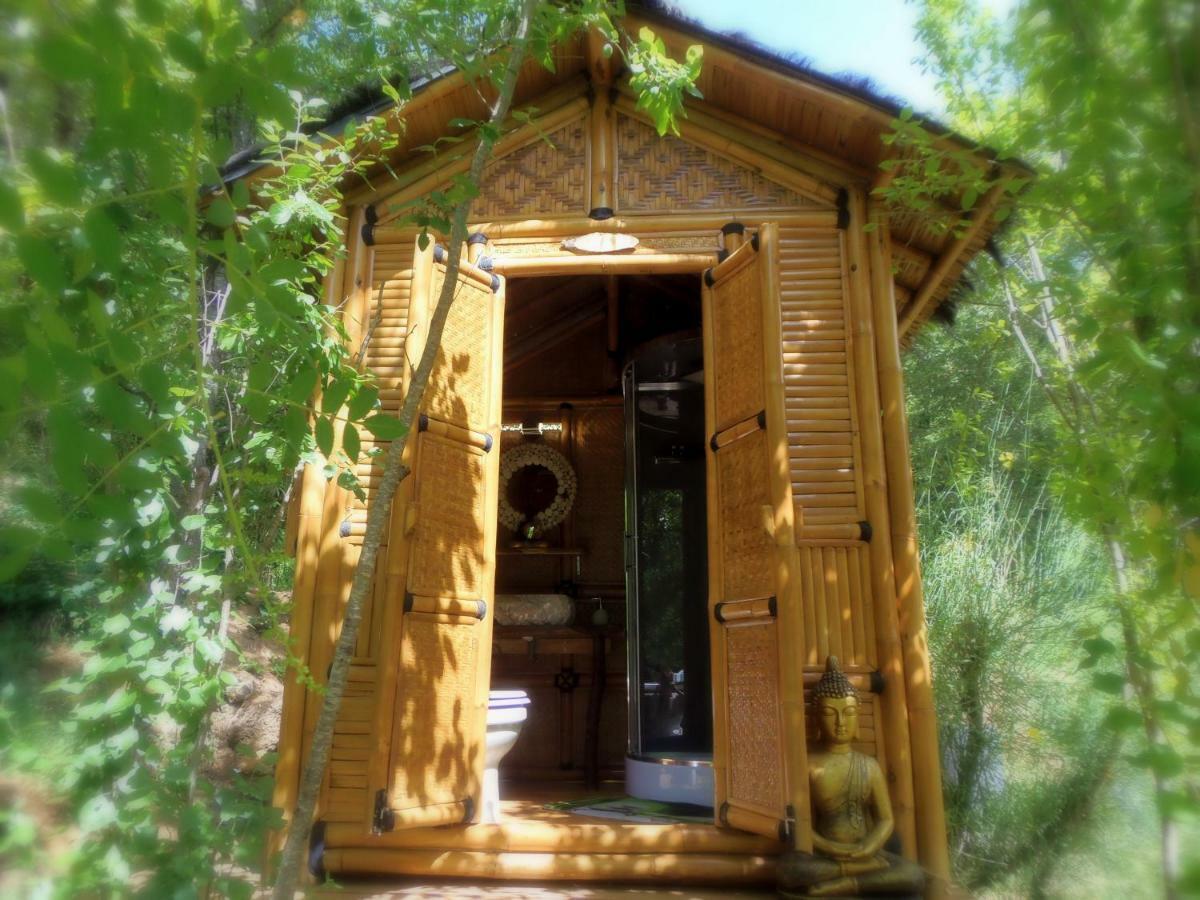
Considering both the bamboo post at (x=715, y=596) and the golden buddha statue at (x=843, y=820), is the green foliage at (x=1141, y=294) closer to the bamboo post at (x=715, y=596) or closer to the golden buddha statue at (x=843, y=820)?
the golden buddha statue at (x=843, y=820)

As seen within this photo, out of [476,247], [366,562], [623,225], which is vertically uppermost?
[623,225]

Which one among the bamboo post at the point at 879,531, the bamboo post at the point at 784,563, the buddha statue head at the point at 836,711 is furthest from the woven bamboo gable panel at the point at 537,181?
the buddha statue head at the point at 836,711

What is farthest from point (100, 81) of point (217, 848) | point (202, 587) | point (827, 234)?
point (827, 234)

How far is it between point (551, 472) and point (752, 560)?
341 cm

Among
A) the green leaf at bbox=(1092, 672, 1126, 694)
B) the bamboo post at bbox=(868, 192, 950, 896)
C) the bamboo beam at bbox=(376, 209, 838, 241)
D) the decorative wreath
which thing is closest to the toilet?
the bamboo post at bbox=(868, 192, 950, 896)

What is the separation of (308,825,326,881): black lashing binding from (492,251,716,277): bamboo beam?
2.59 m

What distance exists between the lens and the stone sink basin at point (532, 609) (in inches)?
239

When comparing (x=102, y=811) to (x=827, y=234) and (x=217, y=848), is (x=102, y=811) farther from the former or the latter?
(x=827, y=234)

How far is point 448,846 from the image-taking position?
3.42m

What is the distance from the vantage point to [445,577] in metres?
3.59

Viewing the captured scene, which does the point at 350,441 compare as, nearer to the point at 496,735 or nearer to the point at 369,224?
the point at 496,735

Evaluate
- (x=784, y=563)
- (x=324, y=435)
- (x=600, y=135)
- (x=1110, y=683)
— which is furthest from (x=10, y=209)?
(x=600, y=135)

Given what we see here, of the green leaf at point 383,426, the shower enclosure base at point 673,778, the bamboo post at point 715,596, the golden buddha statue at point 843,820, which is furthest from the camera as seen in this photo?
the shower enclosure base at point 673,778

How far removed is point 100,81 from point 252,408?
535 millimetres
